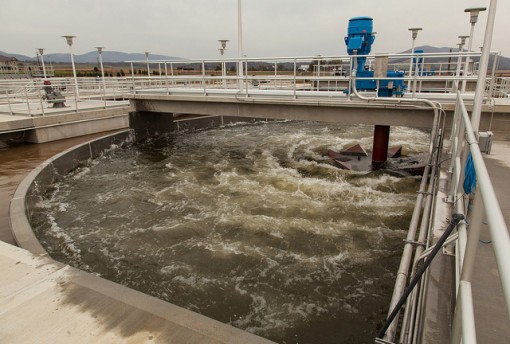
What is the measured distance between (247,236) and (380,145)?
262 inches

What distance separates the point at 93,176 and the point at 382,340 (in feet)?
32.0

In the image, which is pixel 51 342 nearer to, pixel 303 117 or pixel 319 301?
pixel 319 301

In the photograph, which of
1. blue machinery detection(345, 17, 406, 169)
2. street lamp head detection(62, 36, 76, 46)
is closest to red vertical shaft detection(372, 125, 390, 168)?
blue machinery detection(345, 17, 406, 169)

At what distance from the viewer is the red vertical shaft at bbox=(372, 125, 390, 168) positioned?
11.2 metres

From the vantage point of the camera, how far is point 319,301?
4.86m

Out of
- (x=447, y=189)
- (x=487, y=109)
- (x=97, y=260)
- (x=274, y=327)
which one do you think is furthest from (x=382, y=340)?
(x=487, y=109)

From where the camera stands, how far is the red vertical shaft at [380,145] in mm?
11195

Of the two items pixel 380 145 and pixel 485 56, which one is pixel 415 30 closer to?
pixel 380 145

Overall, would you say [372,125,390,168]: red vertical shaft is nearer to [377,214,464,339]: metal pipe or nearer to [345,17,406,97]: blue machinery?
[345,17,406,97]: blue machinery

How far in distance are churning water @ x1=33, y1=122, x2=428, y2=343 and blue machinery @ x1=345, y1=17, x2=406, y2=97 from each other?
2483 millimetres

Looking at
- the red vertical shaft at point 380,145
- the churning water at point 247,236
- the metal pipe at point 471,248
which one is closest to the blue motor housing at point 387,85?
the red vertical shaft at point 380,145

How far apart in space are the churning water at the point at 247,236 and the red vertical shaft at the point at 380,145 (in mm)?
1053

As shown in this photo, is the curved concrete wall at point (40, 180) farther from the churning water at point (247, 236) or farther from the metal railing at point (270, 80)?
the metal railing at point (270, 80)

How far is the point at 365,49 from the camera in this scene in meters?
10.6
